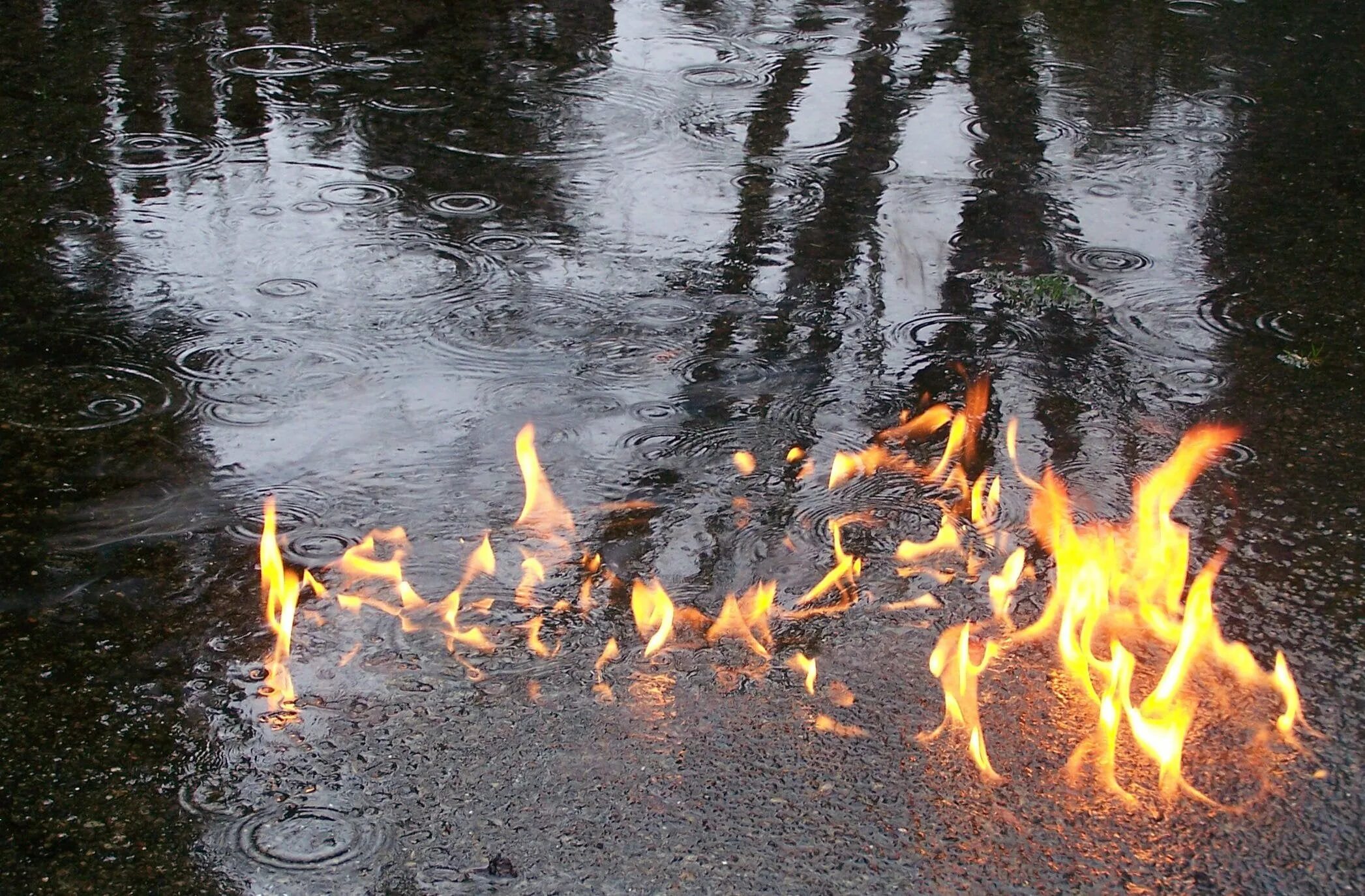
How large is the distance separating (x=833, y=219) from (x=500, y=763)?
3.84m

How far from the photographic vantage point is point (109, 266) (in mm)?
5504

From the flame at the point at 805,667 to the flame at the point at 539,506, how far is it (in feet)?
2.80

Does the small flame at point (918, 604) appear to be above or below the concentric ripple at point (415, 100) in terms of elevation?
below

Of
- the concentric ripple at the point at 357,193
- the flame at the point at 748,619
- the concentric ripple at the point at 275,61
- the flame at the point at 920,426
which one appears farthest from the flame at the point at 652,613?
the concentric ripple at the point at 275,61

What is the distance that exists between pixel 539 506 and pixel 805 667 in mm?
1088

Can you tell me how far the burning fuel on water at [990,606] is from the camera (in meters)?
3.23

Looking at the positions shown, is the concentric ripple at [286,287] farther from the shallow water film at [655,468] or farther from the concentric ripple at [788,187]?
the concentric ripple at [788,187]

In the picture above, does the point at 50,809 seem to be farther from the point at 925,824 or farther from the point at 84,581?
the point at 925,824

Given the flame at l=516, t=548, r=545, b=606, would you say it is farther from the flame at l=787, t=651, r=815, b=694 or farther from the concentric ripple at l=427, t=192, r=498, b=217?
the concentric ripple at l=427, t=192, r=498, b=217

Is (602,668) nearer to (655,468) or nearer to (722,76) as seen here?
(655,468)

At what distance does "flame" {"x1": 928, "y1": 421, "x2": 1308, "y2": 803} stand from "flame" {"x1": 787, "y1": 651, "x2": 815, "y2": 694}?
1.00ft

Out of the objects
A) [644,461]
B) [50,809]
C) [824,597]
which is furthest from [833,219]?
[50,809]

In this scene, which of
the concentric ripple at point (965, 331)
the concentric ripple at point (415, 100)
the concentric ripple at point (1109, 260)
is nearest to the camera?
the concentric ripple at point (965, 331)

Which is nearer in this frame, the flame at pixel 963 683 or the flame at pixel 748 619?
the flame at pixel 963 683
